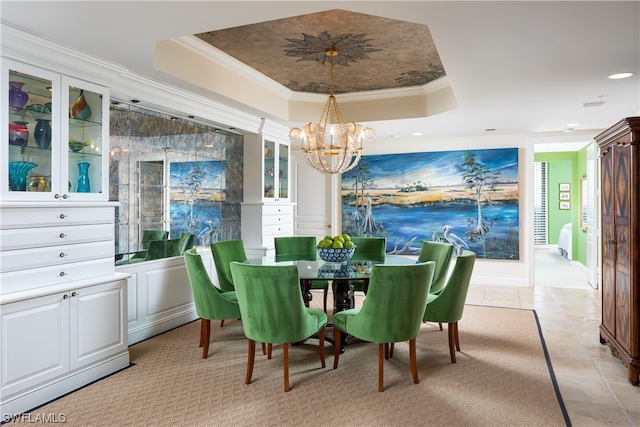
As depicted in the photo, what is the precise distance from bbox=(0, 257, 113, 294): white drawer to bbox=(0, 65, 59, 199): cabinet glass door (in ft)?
1.61

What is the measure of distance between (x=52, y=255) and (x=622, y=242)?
4183 millimetres

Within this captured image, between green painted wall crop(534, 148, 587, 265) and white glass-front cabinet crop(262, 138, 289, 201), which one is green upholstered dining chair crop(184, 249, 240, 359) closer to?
white glass-front cabinet crop(262, 138, 289, 201)

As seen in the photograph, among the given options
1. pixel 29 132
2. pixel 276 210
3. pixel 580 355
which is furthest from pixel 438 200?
pixel 29 132

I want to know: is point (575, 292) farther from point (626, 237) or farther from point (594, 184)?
point (626, 237)

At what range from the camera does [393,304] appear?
275cm

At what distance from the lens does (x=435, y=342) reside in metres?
3.84

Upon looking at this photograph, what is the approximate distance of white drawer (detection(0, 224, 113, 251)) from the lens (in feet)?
8.36

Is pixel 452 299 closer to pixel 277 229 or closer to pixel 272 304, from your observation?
pixel 272 304

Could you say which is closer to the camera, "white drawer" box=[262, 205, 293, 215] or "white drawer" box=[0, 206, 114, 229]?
"white drawer" box=[0, 206, 114, 229]

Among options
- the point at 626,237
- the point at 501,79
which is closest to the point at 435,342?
the point at 626,237

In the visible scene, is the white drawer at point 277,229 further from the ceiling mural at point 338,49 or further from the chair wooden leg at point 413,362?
the chair wooden leg at point 413,362

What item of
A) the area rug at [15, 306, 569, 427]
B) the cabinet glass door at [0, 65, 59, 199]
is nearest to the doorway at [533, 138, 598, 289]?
the area rug at [15, 306, 569, 427]

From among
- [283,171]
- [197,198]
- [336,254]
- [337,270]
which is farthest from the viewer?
[283,171]

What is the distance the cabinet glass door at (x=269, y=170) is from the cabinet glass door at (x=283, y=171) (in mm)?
160
